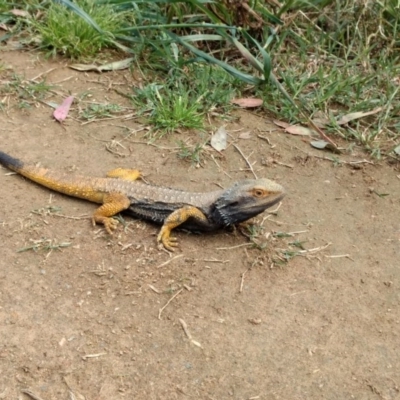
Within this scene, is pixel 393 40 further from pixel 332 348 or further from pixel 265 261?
pixel 332 348

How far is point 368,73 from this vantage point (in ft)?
22.4

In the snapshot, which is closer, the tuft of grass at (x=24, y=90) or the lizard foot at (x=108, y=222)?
the lizard foot at (x=108, y=222)

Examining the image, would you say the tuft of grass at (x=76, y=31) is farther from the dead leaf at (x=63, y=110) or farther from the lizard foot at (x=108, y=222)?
the lizard foot at (x=108, y=222)

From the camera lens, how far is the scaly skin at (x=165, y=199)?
4688mm

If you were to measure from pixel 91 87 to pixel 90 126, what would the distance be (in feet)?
2.23

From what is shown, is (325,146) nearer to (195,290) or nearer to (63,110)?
(195,290)

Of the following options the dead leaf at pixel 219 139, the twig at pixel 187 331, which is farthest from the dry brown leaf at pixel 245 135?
the twig at pixel 187 331

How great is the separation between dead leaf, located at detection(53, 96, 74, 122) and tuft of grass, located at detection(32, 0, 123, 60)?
0.76m

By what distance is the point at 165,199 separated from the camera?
15.9 ft

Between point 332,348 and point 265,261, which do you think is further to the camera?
point 265,261

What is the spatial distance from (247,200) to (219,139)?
1344 millimetres

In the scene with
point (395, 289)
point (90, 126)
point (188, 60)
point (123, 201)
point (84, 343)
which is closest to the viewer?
point (84, 343)

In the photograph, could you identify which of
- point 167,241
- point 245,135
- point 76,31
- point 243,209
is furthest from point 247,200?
point 76,31

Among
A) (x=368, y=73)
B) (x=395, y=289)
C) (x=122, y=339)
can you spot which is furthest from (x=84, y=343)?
(x=368, y=73)
